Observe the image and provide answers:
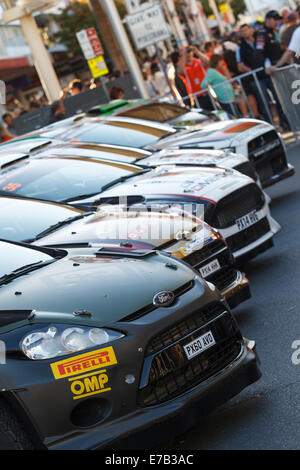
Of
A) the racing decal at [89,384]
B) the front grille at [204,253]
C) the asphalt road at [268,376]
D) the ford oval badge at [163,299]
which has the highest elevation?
the ford oval badge at [163,299]

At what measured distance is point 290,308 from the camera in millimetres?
6531

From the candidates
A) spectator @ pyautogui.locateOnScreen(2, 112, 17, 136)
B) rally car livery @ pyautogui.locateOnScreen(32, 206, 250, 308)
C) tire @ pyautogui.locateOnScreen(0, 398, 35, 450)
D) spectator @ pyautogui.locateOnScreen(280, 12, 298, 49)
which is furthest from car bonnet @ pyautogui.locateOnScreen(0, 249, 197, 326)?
spectator @ pyautogui.locateOnScreen(2, 112, 17, 136)

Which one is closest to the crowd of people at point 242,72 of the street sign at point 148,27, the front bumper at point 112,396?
the street sign at point 148,27

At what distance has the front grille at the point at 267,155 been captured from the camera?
10.5 metres

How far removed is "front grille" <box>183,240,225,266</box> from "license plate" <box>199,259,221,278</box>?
5cm

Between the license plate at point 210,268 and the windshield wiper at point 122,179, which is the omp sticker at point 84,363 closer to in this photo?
the license plate at point 210,268

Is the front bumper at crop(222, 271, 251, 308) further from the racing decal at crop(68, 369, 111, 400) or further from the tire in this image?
the tire

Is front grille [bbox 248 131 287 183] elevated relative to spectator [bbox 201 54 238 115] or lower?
lower

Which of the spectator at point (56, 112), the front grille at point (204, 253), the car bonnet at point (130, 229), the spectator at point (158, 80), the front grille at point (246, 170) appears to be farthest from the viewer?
the spectator at point (158, 80)

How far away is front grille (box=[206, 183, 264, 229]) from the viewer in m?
7.32

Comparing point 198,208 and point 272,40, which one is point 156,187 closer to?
point 198,208

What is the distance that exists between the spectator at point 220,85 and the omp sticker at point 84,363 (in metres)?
12.2
